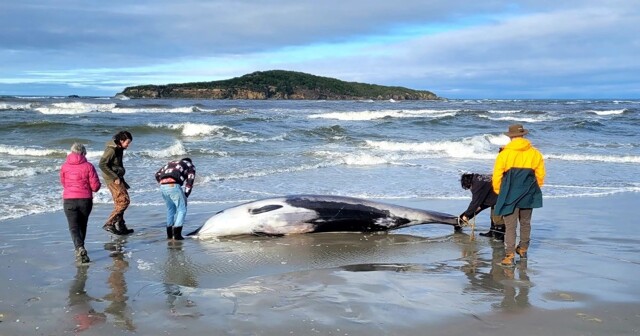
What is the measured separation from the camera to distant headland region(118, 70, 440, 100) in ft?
419

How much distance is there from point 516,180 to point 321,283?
2872 millimetres

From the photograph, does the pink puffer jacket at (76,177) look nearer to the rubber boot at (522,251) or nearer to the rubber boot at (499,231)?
the rubber boot at (522,251)

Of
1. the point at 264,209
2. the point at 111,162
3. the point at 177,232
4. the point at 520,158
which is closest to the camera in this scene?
the point at 520,158

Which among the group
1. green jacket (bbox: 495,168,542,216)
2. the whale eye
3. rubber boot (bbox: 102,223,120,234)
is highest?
green jacket (bbox: 495,168,542,216)

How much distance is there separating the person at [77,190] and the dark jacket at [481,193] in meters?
5.60

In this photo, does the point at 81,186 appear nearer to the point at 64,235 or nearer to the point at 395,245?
the point at 64,235

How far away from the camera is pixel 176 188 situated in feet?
30.8

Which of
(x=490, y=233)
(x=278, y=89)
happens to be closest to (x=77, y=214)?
(x=490, y=233)

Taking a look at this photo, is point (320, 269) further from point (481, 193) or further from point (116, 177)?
point (116, 177)

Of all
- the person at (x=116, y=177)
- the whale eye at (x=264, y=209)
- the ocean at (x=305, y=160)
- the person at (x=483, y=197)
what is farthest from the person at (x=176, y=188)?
the person at (x=483, y=197)

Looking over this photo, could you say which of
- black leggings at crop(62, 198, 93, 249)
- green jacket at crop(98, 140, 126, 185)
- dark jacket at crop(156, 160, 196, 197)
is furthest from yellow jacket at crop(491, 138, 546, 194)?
green jacket at crop(98, 140, 126, 185)

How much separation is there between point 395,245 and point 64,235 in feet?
17.2

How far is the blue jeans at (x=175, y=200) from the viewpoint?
9.38 metres

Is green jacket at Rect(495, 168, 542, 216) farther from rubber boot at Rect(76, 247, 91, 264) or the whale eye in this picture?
rubber boot at Rect(76, 247, 91, 264)
